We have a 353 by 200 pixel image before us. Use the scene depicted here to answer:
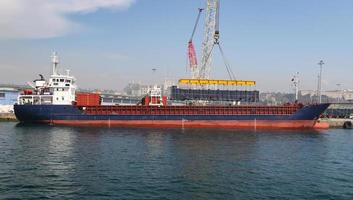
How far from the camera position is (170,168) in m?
30.2

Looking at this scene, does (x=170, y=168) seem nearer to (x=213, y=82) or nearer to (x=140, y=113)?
(x=140, y=113)

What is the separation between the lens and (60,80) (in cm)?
6912

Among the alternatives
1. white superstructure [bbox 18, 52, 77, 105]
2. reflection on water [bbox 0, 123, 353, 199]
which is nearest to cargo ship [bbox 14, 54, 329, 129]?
white superstructure [bbox 18, 52, 77, 105]

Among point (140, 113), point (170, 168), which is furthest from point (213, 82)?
point (170, 168)

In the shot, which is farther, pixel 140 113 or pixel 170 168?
pixel 140 113

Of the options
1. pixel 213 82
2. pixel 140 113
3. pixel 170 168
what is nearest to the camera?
pixel 170 168

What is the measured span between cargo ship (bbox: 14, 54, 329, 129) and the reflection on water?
53.5 feet

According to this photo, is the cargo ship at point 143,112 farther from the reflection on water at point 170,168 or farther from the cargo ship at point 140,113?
the reflection on water at point 170,168

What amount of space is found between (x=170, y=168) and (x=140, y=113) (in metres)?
36.7

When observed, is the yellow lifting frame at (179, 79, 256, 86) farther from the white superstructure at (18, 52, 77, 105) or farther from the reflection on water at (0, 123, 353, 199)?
the reflection on water at (0, 123, 353, 199)

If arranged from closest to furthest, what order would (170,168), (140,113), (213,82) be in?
(170,168) → (140,113) → (213,82)

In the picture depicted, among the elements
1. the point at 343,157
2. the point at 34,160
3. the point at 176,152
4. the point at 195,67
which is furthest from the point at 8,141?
the point at 195,67

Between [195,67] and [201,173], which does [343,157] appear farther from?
[195,67]

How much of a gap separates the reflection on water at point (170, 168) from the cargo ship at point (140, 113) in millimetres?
16310
